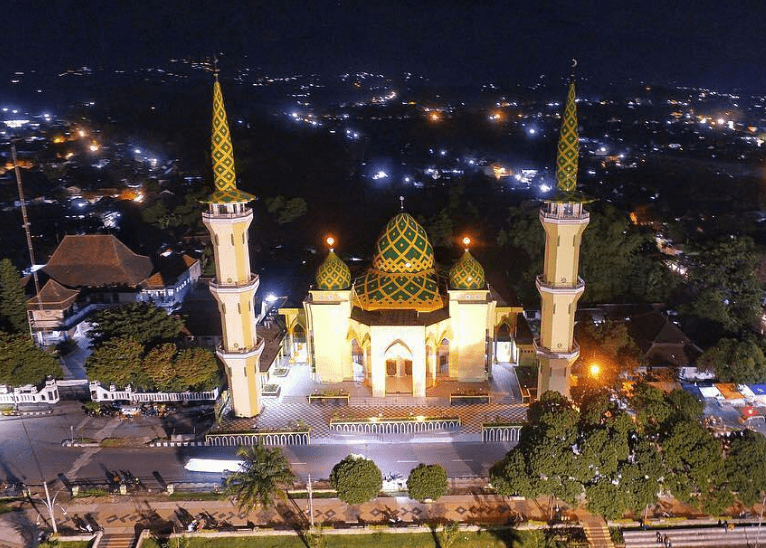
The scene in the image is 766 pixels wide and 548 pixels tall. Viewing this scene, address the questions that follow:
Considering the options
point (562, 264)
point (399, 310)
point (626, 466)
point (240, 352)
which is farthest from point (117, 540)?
point (562, 264)

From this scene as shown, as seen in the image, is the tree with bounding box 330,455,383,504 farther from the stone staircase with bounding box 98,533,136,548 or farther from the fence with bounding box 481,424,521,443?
the stone staircase with bounding box 98,533,136,548

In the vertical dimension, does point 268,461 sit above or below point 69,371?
above

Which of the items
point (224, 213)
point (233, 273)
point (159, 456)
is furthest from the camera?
point (233, 273)

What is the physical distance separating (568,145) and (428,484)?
40.5 feet

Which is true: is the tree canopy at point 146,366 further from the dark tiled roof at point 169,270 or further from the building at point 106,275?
the dark tiled roof at point 169,270

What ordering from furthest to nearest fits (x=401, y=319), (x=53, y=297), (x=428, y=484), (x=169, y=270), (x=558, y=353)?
(x=169, y=270) < (x=53, y=297) < (x=401, y=319) < (x=558, y=353) < (x=428, y=484)

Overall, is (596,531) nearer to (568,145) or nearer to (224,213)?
(568,145)

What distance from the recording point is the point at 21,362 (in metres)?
26.4

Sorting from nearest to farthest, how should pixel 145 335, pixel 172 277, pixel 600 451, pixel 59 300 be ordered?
1. pixel 600 451
2. pixel 145 335
3. pixel 59 300
4. pixel 172 277

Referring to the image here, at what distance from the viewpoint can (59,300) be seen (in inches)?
1296

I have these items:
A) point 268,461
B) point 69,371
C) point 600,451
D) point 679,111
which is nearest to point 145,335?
point 69,371

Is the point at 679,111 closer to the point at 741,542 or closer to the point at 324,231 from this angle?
the point at 324,231

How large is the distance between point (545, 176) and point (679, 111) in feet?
175

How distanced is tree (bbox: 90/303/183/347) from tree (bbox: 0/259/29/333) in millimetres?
5646
